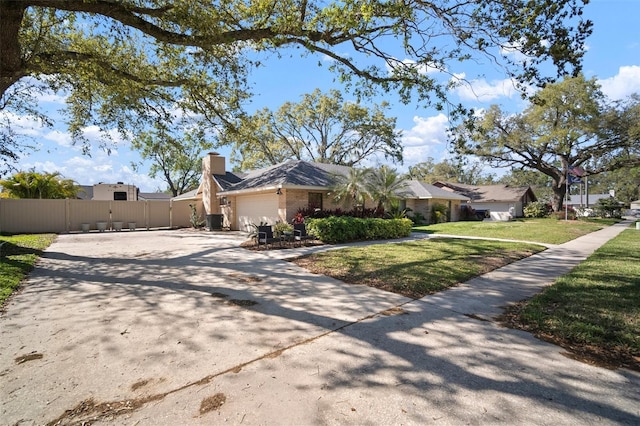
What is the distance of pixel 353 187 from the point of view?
16328 mm

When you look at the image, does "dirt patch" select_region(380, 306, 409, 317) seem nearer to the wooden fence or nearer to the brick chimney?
the brick chimney

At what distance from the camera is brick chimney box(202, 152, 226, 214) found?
22016mm

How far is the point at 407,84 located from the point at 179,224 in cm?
2048

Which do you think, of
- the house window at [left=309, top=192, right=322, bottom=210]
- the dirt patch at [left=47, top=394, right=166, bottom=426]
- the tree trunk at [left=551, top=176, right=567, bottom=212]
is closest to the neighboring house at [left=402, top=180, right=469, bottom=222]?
the house window at [left=309, top=192, right=322, bottom=210]

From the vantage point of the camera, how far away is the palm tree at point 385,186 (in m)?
17.8

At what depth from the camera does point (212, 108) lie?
39.5 ft

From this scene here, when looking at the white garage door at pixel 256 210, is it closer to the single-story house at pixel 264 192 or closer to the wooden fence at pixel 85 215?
the single-story house at pixel 264 192

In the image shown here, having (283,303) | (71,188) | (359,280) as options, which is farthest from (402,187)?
(71,188)

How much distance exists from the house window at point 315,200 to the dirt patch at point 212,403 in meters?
14.2

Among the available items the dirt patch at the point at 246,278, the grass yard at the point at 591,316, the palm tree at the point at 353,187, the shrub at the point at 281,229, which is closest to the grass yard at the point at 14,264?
the dirt patch at the point at 246,278

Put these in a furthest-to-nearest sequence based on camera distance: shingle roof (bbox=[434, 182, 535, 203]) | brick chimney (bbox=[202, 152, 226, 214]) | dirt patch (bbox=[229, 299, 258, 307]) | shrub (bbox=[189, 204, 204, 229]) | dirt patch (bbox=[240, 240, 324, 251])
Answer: shingle roof (bbox=[434, 182, 535, 203]) → shrub (bbox=[189, 204, 204, 229]) → brick chimney (bbox=[202, 152, 226, 214]) → dirt patch (bbox=[240, 240, 324, 251]) → dirt patch (bbox=[229, 299, 258, 307])

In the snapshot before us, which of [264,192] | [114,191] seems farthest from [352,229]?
[114,191]

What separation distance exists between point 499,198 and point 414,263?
34.4 metres

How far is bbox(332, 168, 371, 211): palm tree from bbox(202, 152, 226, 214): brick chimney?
929 cm
